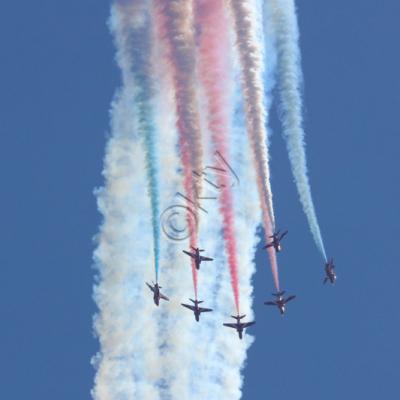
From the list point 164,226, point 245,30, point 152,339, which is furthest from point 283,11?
point 152,339

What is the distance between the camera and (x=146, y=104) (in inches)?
2078

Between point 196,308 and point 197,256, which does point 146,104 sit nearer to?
point 197,256

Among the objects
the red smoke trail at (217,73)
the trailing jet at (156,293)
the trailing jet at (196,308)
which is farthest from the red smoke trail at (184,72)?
the trailing jet at (196,308)

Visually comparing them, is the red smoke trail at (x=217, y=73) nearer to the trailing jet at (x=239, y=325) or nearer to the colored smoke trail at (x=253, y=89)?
the colored smoke trail at (x=253, y=89)

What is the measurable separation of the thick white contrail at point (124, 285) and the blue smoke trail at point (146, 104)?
1.70m

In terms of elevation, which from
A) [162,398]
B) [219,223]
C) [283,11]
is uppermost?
[283,11]

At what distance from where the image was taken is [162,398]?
57.7 metres

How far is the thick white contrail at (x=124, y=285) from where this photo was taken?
183 feet

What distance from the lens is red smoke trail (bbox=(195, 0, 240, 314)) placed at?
5109cm

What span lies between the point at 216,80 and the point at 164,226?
6.16 meters

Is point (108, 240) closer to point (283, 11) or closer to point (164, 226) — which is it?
point (164, 226)

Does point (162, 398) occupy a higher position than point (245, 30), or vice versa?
point (245, 30)

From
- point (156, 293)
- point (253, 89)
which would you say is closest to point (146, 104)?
point (253, 89)

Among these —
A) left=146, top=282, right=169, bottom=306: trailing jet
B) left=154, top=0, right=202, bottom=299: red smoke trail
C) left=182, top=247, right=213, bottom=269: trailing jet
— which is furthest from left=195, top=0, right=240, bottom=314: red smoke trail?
left=146, top=282, right=169, bottom=306: trailing jet
